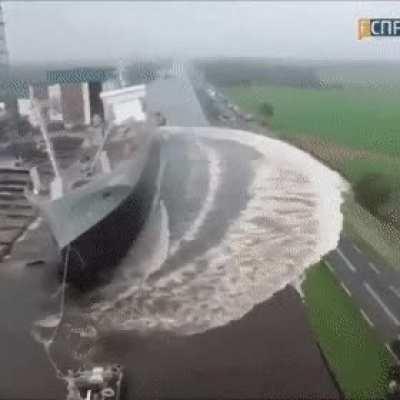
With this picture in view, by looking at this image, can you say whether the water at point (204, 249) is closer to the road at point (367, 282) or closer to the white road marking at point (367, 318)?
the road at point (367, 282)

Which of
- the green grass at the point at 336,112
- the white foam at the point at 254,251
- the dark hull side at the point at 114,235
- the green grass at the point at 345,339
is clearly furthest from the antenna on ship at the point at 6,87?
the green grass at the point at 345,339

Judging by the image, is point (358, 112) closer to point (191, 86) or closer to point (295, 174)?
point (295, 174)

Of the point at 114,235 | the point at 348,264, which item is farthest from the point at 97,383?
the point at 348,264

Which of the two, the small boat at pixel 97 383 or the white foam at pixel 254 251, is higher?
the white foam at pixel 254 251

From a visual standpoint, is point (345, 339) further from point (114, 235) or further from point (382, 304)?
point (114, 235)

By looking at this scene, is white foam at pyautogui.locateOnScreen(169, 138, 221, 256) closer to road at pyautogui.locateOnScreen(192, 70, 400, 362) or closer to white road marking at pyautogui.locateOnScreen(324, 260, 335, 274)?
road at pyautogui.locateOnScreen(192, 70, 400, 362)

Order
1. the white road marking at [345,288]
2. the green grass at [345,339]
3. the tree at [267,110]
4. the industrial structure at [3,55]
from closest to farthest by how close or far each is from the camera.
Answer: the green grass at [345,339], the white road marking at [345,288], the industrial structure at [3,55], the tree at [267,110]

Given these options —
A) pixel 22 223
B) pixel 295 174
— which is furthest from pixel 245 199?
pixel 22 223
